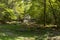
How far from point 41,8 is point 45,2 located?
148 cm

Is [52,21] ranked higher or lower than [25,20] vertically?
lower

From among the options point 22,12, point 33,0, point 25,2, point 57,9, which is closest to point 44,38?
point 57,9

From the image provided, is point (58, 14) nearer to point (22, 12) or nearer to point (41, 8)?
point (41, 8)

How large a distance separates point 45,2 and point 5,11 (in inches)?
307

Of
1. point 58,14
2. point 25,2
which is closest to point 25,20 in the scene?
point 25,2

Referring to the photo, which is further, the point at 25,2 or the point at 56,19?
the point at 25,2

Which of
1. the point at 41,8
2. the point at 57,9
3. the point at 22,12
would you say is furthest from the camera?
the point at 22,12

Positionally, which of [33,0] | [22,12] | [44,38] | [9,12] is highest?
[22,12]

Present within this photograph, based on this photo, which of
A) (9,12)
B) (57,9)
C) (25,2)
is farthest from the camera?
(25,2)

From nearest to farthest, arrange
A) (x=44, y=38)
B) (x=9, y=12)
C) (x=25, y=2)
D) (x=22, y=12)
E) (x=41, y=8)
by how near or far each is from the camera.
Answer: (x=44, y=38), (x=9, y=12), (x=41, y=8), (x=25, y=2), (x=22, y=12)

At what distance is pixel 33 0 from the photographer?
2239 cm

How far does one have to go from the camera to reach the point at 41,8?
23.1m

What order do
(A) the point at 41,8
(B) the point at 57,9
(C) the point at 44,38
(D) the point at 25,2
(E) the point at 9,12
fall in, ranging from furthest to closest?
(D) the point at 25,2
(A) the point at 41,8
(B) the point at 57,9
(E) the point at 9,12
(C) the point at 44,38

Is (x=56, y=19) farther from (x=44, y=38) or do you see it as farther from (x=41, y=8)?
(x=44, y=38)
